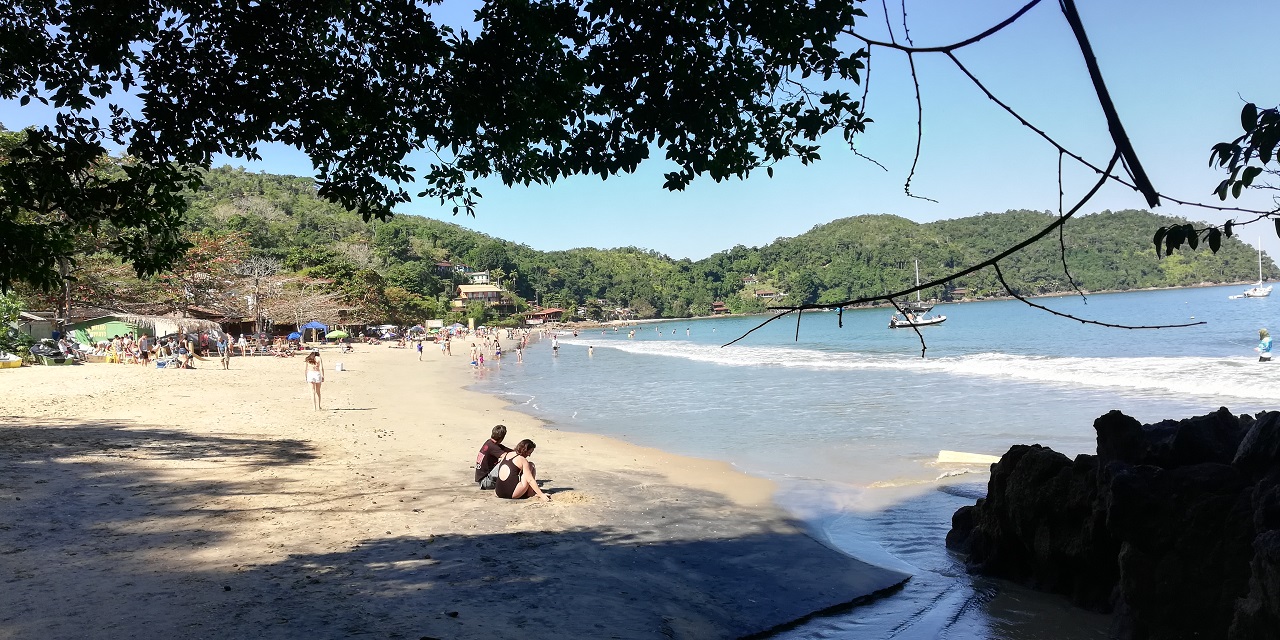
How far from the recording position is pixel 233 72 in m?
5.15

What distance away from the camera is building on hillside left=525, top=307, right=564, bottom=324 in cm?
12494

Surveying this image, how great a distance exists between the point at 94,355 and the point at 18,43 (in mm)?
29365

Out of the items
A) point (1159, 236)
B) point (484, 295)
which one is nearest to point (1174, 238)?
point (1159, 236)

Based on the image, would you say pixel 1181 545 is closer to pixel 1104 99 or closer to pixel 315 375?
pixel 1104 99

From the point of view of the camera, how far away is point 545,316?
12775 cm

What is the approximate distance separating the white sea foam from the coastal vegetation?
5.19 metres

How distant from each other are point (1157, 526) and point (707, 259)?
183 meters

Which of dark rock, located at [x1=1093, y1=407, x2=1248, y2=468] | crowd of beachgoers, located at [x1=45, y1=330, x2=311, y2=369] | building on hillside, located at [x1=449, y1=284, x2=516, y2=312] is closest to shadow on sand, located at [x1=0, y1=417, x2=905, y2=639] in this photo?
dark rock, located at [x1=1093, y1=407, x2=1248, y2=468]

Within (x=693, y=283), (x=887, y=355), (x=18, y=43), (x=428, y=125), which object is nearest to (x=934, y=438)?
(x=428, y=125)

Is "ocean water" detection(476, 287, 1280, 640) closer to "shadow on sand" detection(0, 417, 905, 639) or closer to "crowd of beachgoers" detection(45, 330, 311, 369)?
"shadow on sand" detection(0, 417, 905, 639)

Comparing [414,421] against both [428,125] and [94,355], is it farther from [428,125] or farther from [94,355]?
[94,355]

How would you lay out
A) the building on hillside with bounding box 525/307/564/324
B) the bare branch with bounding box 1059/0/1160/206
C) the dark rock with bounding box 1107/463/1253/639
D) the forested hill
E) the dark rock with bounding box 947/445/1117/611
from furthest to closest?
the building on hillside with bounding box 525/307/564/324 → the forested hill → the dark rock with bounding box 947/445/1117/611 → the dark rock with bounding box 1107/463/1253/639 → the bare branch with bounding box 1059/0/1160/206

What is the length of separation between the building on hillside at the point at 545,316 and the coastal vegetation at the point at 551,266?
3.01 m

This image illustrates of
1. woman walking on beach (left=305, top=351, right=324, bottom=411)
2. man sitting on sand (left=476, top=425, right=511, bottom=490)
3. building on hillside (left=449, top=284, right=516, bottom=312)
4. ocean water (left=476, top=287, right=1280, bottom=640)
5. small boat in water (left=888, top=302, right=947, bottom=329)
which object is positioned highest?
building on hillside (left=449, top=284, right=516, bottom=312)
